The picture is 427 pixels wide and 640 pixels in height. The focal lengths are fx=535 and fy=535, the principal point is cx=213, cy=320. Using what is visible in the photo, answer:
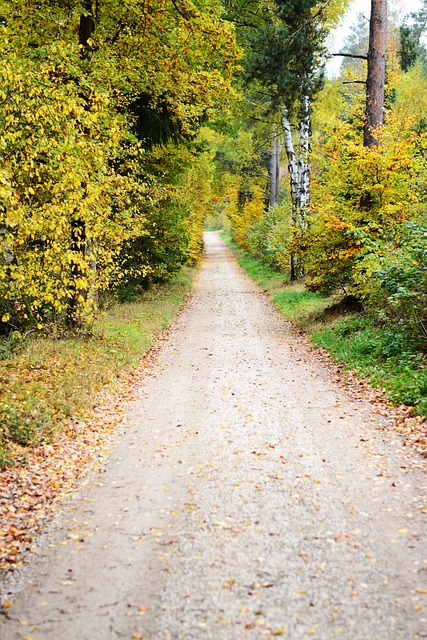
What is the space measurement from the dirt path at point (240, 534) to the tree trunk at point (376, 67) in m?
8.41

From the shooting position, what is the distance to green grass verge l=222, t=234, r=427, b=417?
8.58m

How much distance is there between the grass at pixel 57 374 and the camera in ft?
23.8

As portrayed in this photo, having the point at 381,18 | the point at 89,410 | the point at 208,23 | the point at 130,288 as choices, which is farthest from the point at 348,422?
the point at 130,288

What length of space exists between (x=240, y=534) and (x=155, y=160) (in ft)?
49.7

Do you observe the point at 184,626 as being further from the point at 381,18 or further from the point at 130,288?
the point at 130,288

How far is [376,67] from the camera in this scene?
45.9 feet

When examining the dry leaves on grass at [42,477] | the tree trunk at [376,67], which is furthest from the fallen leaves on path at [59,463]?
the tree trunk at [376,67]

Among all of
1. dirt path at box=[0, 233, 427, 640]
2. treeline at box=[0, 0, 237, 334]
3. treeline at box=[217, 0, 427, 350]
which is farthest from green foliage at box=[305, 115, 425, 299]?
dirt path at box=[0, 233, 427, 640]

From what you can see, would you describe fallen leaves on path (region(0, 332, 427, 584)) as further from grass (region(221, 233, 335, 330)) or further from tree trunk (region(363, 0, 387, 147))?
tree trunk (region(363, 0, 387, 147))

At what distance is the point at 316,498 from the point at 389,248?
7629mm

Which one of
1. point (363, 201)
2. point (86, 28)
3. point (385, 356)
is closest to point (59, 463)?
point (385, 356)

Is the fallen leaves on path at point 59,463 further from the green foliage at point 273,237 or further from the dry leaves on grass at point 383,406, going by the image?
the green foliage at point 273,237

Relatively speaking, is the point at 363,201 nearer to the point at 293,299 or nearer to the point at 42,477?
the point at 293,299

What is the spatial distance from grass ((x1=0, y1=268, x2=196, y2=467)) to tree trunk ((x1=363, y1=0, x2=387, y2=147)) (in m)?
8.07
